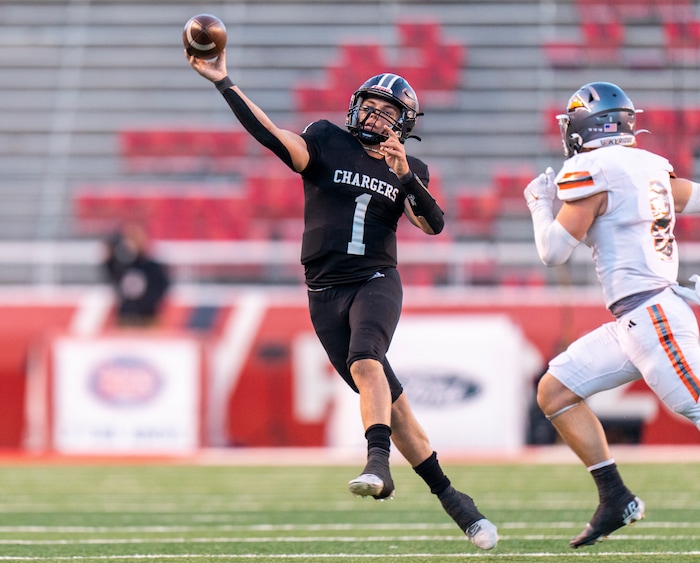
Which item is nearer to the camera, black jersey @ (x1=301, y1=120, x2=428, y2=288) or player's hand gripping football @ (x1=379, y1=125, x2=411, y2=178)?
player's hand gripping football @ (x1=379, y1=125, x2=411, y2=178)

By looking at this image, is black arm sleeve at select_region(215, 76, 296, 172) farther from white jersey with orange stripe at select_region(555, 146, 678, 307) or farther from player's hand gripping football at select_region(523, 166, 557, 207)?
white jersey with orange stripe at select_region(555, 146, 678, 307)

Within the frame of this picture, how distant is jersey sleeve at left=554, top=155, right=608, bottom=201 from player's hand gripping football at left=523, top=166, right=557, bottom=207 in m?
0.14

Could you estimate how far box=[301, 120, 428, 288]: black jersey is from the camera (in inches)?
188

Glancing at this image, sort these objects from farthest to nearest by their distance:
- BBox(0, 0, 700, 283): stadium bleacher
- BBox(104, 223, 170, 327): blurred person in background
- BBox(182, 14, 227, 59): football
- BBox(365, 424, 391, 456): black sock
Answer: BBox(0, 0, 700, 283): stadium bleacher
BBox(104, 223, 170, 327): blurred person in background
BBox(182, 14, 227, 59): football
BBox(365, 424, 391, 456): black sock

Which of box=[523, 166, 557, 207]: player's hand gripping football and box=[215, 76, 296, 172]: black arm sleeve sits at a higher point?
box=[215, 76, 296, 172]: black arm sleeve

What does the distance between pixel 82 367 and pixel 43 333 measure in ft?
2.14

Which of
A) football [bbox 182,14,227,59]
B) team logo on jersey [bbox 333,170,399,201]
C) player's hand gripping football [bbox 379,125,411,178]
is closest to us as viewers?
player's hand gripping football [bbox 379,125,411,178]

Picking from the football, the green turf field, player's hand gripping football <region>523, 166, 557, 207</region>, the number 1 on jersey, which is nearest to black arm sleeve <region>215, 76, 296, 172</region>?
the football

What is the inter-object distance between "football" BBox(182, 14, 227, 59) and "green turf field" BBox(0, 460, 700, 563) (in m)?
1.74

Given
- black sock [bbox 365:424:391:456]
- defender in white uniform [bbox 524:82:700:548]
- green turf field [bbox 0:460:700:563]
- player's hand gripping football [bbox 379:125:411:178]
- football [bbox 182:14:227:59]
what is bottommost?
green turf field [bbox 0:460:700:563]

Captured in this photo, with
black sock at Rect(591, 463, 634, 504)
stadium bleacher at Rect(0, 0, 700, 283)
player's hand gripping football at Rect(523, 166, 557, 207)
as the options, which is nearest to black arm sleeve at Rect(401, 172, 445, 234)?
player's hand gripping football at Rect(523, 166, 557, 207)

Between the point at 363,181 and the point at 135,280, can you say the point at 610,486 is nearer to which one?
the point at 363,181

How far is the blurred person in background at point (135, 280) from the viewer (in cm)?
1148

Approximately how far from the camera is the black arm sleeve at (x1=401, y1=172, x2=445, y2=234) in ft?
15.5
